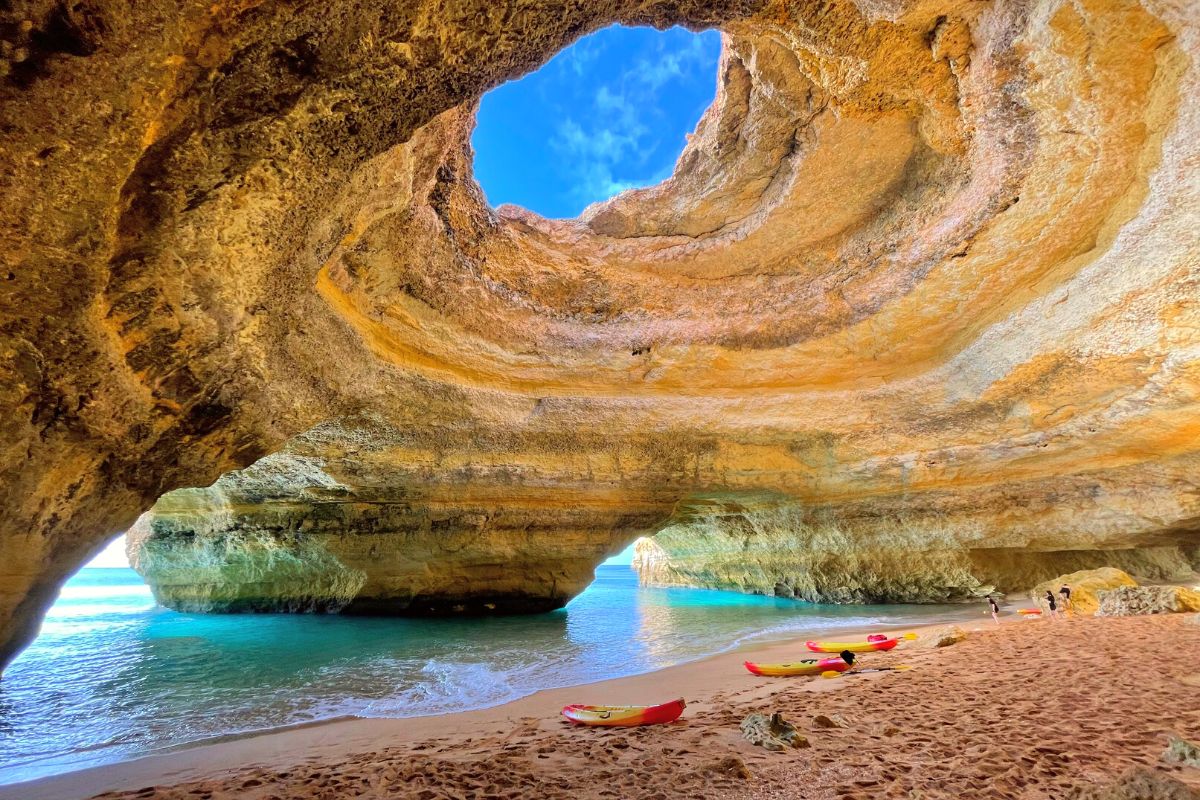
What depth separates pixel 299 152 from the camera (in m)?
3.46

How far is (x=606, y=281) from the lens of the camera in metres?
8.84

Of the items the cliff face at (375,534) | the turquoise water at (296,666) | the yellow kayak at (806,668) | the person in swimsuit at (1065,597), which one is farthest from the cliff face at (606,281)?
the yellow kayak at (806,668)

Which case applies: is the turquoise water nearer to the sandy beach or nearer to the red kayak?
the sandy beach

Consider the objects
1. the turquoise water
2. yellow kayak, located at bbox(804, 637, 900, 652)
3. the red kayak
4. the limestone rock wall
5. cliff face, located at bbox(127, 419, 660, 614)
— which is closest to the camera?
the red kayak

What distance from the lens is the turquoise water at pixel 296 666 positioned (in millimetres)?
4352

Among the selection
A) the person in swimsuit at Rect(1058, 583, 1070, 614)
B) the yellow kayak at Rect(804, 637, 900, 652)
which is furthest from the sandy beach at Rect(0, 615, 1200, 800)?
the person in swimsuit at Rect(1058, 583, 1070, 614)

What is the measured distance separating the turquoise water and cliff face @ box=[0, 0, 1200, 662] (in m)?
1.08

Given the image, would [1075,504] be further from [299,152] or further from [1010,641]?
[299,152]

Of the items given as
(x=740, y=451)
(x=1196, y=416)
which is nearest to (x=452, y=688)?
(x=740, y=451)

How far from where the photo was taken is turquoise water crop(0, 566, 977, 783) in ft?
14.3

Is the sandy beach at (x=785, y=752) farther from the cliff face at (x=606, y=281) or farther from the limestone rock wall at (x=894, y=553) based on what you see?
the limestone rock wall at (x=894, y=553)

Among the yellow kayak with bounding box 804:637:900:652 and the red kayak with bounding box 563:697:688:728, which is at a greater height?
the yellow kayak with bounding box 804:637:900:652

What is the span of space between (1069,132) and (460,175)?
22.1ft

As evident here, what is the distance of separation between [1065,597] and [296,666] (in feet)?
35.5
